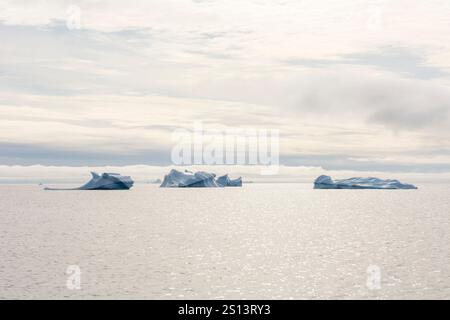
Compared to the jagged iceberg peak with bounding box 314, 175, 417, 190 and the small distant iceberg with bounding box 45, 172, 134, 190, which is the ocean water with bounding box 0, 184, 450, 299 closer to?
the small distant iceberg with bounding box 45, 172, 134, 190

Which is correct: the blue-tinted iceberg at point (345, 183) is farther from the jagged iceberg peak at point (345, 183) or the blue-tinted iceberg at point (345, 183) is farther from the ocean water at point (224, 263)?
the ocean water at point (224, 263)

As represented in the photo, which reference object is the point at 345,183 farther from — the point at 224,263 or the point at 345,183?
the point at 224,263

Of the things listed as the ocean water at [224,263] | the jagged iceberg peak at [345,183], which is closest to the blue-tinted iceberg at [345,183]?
the jagged iceberg peak at [345,183]

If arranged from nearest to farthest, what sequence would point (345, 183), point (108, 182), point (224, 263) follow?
point (224, 263), point (108, 182), point (345, 183)

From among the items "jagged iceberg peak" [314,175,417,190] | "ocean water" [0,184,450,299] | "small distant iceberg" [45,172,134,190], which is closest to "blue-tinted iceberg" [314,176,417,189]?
"jagged iceberg peak" [314,175,417,190]

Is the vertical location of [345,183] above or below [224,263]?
above

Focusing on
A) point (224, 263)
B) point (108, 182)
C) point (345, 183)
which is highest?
point (345, 183)

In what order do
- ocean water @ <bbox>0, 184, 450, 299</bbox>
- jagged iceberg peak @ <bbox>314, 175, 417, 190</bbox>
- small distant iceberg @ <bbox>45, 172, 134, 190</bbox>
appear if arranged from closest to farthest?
ocean water @ <bbox>0, 184, 450, 299</bbox>
small distant iceberg @ <bbox>45, 172, 134, 190</bbox>
jagged iceberg peak @ <bbox>314, 175, 417, 190</bbox>

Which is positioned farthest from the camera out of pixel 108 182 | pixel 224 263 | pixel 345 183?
pixel 345 183

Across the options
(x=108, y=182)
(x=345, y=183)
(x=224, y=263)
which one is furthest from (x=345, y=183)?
(x=224, y=263)

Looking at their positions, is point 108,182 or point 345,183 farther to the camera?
point 345,183

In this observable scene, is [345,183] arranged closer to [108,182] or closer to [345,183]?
[345,183]
